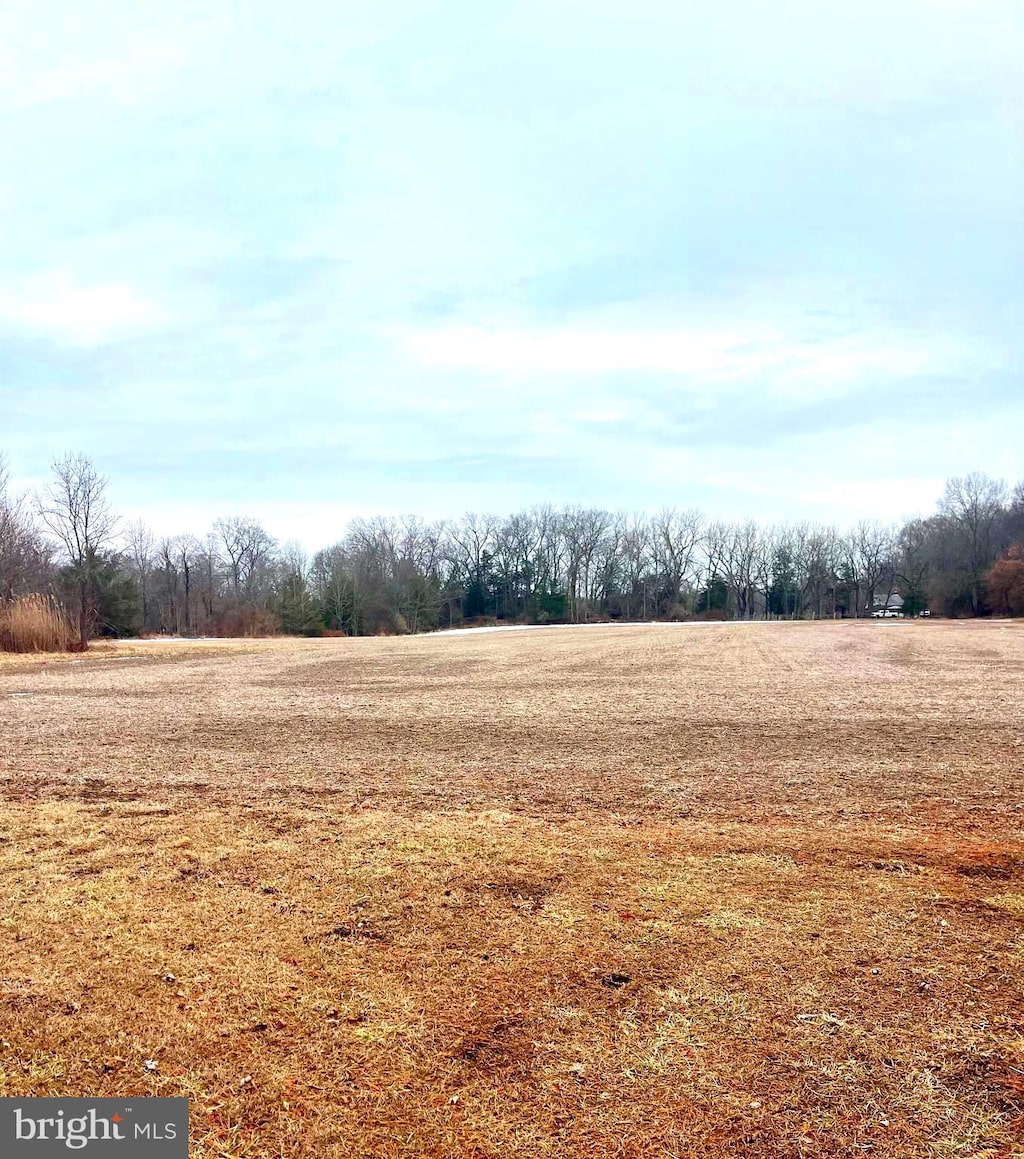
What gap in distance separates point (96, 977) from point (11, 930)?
614mm

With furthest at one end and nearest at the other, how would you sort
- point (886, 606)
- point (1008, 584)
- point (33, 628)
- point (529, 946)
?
point (886, 606), point (1008, 584), point (33, 628), point (529, 946)

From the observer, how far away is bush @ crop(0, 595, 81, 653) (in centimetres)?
2100

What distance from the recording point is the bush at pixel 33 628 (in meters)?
21.0

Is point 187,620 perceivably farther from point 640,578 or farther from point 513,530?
point 640,578

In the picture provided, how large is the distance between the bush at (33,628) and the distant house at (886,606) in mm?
61233

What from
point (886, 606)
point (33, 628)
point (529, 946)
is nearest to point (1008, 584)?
point (886, 606)

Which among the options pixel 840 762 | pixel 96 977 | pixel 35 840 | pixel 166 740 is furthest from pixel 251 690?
pixel 96 977

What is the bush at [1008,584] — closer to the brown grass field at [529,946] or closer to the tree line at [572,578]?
the tree line at [572,578]

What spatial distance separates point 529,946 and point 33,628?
2242 centimetres

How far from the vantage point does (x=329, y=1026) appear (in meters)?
2.40

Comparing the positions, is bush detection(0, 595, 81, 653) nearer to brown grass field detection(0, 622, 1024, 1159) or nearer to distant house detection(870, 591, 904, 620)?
brown grass field detection(0, 622, 1024, 1159)

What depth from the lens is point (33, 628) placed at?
2117 centimetres

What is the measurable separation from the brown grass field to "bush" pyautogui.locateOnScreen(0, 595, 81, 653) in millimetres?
16870

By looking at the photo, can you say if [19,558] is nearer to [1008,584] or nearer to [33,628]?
[33,628]
